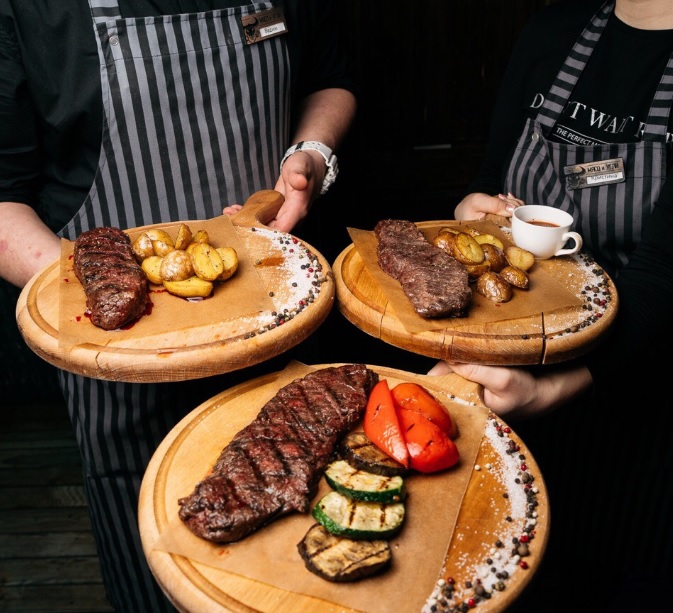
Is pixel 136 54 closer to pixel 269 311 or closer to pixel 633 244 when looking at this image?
pixel 269 311

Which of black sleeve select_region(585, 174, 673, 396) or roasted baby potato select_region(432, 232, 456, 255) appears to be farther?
roasted baby potato select_region(432, 232, 456, 255)

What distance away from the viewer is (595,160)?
254 centimetres

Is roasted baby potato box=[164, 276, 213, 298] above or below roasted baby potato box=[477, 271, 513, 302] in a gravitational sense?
above

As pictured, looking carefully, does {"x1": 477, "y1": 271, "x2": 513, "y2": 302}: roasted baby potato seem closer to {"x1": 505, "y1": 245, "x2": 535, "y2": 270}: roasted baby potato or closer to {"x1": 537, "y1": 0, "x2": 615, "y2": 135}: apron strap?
{"x1": 505, "y1": 245, "x2": 535, "y2": 270}: roasted baby potato

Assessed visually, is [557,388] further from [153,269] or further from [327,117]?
[327,117]

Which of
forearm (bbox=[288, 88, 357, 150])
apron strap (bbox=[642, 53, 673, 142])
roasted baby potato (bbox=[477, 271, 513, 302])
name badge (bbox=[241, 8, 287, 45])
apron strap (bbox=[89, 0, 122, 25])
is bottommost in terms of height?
roasted baby potato (bbox=[477, 271, 513, 302])

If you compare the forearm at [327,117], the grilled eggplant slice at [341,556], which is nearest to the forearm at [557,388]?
the grilled eggplant slice at [341,556]

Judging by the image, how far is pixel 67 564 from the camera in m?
3.83

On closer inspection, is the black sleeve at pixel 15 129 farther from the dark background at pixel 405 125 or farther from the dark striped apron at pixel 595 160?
the dark background at pixel 405 125

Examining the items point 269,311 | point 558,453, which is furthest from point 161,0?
point 558,453

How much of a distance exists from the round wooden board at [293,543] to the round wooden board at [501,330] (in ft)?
0.41

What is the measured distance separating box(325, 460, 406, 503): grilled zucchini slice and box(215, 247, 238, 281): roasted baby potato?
0.77 m

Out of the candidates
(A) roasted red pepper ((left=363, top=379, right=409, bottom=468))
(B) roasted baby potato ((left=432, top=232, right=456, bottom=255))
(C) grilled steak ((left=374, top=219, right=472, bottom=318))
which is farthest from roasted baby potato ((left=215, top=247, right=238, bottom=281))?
(B) roasted baby potato ((left=432, top=232, right=456, bottom=255))

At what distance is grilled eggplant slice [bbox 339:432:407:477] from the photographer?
5.12 feet
